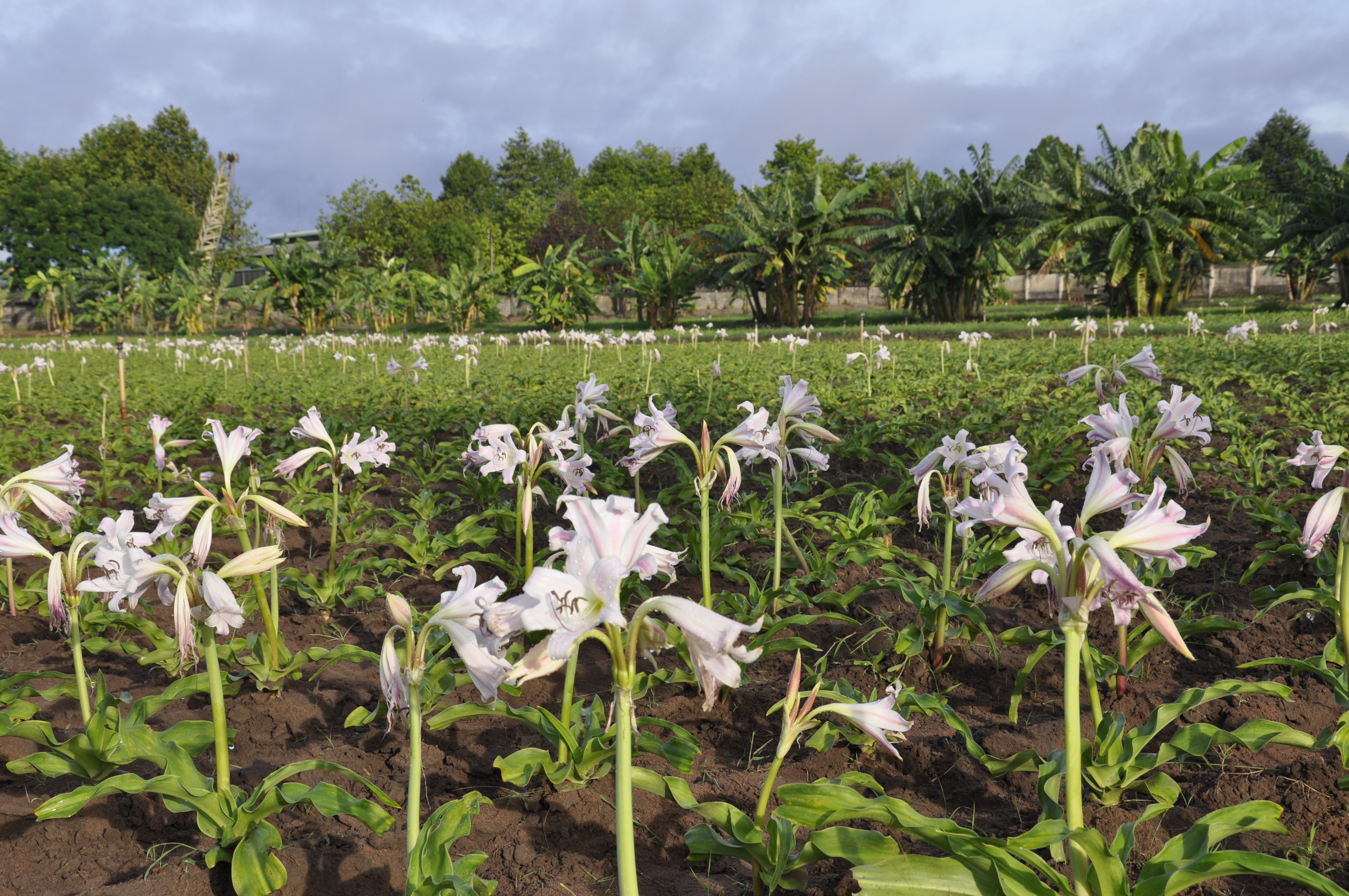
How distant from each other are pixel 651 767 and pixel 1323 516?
6.31ft

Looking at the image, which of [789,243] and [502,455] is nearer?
[502,455]

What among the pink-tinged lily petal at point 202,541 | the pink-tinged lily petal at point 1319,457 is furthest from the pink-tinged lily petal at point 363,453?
the pink-tinged lily petal at point 1319,457

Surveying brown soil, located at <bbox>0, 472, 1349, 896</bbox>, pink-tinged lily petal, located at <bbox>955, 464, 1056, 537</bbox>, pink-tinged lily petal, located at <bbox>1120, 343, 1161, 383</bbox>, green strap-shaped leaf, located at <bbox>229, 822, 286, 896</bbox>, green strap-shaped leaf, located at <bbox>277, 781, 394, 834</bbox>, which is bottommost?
brown soil, located at <bbox>0, 472, 1349, 896</bbox>

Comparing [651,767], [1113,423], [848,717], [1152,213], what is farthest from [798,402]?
[1152,213]

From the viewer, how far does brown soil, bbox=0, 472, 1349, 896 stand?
1.92 metres

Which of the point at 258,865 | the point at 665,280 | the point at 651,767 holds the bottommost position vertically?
the point at 651,767

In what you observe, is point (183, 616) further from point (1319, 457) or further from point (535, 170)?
point (535, 170)

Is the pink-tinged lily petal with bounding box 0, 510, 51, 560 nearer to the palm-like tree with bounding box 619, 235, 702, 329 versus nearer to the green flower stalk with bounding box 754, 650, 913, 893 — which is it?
the green flower stalk with bounding box 754, 650, 913, 893

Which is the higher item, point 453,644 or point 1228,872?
point 453,644

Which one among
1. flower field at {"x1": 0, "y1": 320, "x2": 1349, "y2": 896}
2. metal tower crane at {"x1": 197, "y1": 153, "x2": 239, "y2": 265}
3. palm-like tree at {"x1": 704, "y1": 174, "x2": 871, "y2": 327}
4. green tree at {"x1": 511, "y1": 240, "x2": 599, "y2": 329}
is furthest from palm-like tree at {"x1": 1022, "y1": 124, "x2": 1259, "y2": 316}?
metal tower crane at {"x1": 197, "y1": 153, "x2": 239, "y2": 265}

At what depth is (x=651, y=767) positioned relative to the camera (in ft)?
7.90

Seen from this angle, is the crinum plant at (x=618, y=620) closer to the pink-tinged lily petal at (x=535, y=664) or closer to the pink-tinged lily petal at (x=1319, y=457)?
the pink-tinged lily petal at (x=535, y=664)

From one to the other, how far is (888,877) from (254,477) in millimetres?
2205

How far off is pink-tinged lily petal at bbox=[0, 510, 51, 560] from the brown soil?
0.68 m
